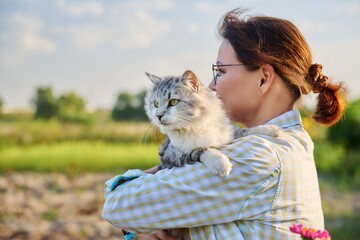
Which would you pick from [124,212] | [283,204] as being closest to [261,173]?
[283,204]

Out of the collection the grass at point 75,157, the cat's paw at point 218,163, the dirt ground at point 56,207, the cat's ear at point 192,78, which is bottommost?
the dirt ground at point 56,207

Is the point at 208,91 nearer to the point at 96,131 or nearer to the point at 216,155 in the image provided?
the point at 216,155

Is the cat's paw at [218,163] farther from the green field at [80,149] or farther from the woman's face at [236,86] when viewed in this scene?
the green field at [80,149]

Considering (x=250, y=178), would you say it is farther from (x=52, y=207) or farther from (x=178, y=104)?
(x=52, y=207)

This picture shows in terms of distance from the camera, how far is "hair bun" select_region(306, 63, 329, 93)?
211 centimetres

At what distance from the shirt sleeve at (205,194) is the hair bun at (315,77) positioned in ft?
1.76

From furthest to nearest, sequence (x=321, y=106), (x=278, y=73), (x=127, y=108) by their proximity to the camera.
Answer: (x=127, y=108)
(x=321, y=106)
(x=278, y=73)

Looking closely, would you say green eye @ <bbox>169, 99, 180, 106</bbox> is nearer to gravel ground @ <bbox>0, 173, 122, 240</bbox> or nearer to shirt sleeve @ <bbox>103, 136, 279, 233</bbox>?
shirt sleeve @ <bbox>103, 136, 279, 233</bbox>

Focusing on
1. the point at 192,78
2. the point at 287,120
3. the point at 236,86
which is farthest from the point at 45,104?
the point at 287,120

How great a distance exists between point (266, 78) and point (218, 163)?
1.65 ft

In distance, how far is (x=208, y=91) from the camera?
2105 millimetres

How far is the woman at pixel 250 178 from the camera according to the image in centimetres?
165

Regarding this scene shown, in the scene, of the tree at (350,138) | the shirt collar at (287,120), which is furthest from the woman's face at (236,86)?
the tree at (350,138)

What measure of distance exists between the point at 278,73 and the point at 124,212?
32.3 inches
